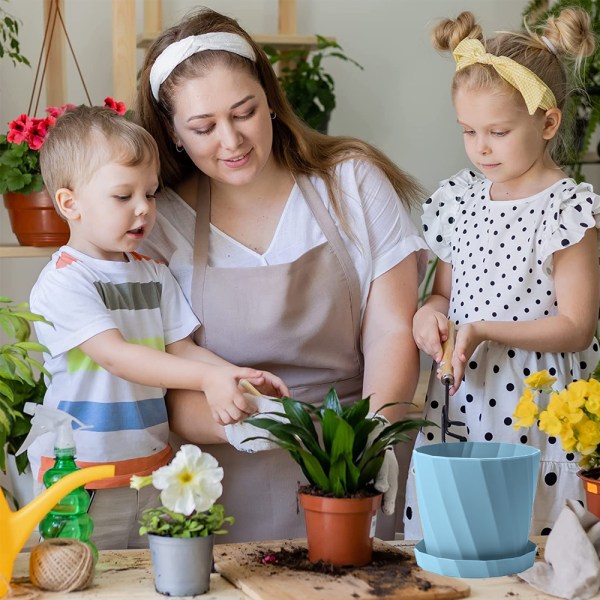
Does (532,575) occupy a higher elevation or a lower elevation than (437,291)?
lower

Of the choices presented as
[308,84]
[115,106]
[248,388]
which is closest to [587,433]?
[248,388]

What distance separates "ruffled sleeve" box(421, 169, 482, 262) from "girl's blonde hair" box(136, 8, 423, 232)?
0.05 meters

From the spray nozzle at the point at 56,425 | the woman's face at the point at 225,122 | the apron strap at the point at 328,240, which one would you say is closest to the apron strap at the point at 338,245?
the apron strap at the point at 328,240

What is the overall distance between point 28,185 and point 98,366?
0.92m

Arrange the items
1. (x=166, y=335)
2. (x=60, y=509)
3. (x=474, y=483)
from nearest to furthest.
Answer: (x=474, y=483) → (x=60, y=509) → (x=166, y=335)

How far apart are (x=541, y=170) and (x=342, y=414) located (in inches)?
29.6

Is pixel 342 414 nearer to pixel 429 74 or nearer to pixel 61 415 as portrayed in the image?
pixel 61 415

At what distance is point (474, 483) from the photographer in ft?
4.05

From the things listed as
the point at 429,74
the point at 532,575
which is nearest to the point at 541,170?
the point at 532,575

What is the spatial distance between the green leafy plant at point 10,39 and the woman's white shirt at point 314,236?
110 cm

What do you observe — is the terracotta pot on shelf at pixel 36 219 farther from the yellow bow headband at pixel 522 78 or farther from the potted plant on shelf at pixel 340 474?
the potted plant on shelf at pixel 340 474

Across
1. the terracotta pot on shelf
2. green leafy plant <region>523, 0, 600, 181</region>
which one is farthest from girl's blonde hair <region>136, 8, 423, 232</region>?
green leafy plant <region>523, 0, 600, 181</region>

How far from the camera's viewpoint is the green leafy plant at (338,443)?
1.29 metres

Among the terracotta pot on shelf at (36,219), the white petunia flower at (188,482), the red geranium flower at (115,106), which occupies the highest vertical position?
the red geranium flower at (115,106)
